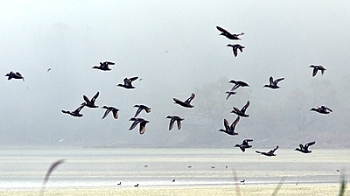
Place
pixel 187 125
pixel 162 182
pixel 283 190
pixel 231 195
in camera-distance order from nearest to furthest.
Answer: pixel 231 195 → pixel 283 190 → pixel 162 182 → pixel 187 125

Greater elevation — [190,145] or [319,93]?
[319,93]

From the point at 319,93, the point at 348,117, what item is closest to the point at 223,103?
the point at 319,93

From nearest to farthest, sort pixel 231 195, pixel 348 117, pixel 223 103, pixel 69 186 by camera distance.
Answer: pixel 231 195 < pixel 69 186 < pixel 223 103 < pixel 348 117

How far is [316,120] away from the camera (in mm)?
170000

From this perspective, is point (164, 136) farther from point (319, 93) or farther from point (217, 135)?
point (319, 93)

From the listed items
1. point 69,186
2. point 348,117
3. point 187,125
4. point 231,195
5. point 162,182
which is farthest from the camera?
point 348,117

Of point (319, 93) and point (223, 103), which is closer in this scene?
point (223, 103)

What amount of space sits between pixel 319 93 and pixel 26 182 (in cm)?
13514

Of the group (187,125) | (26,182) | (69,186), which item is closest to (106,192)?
(69,186)

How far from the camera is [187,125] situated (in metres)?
165

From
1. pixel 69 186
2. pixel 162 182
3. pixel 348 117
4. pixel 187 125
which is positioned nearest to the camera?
pixel 69 186

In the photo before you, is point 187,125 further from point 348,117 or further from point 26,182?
point 26,182

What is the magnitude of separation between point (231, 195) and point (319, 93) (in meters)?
143

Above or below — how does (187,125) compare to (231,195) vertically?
above
